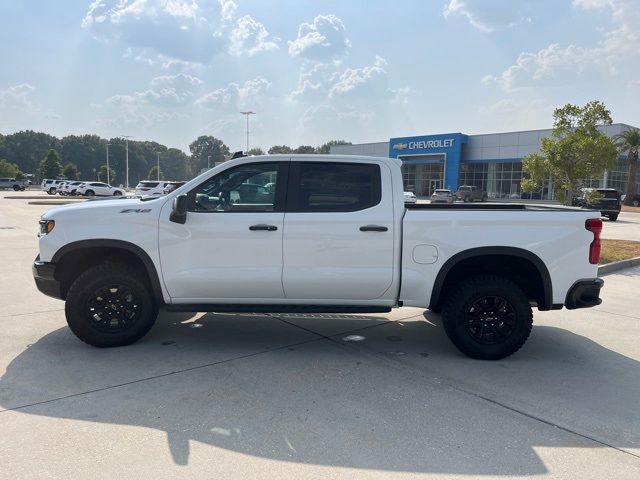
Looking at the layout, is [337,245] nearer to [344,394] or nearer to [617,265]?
[344,394]

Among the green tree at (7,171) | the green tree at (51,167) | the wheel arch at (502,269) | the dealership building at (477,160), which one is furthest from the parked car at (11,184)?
the wheel arch at (502,269)

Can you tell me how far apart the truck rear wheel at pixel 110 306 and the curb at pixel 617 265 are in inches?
341

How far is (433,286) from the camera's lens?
188 inches

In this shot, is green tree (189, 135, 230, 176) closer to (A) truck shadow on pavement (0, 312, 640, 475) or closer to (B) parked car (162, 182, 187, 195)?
(B) parked car (162, 182, 187, 195)

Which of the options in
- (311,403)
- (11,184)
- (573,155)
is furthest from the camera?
(11,184)

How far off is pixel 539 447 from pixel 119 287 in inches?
152

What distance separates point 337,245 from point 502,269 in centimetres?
178

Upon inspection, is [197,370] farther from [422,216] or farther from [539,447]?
[539,447]

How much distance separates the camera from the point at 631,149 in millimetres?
47312

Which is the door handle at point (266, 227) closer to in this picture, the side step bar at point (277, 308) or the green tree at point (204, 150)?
the side step bar at point (277, 308)

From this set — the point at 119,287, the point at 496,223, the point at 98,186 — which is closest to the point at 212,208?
the point at 119,287

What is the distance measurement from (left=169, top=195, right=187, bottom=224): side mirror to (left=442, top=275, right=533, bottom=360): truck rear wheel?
2666mm

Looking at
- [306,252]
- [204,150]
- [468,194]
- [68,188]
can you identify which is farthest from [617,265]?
[204,150]

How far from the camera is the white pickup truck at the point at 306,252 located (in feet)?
15.5
